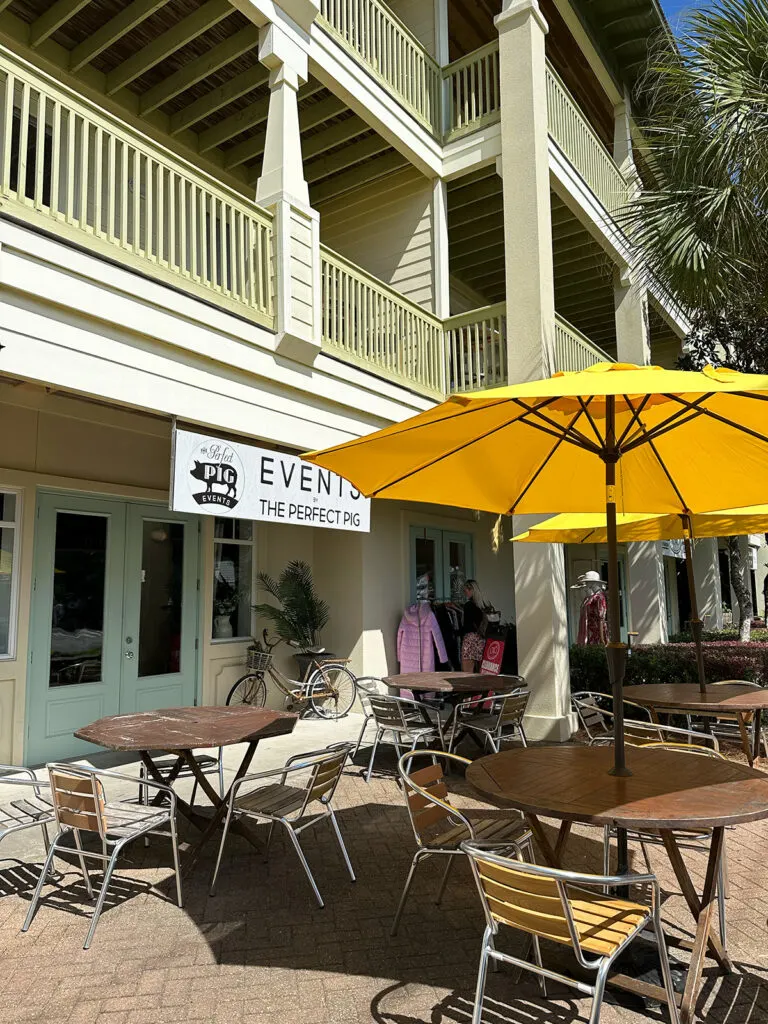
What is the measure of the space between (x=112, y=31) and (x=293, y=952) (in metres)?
7.88

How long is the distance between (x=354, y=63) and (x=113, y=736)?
735 cm

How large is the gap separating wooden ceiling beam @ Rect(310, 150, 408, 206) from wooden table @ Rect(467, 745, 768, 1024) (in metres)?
8.37

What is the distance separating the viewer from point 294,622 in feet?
30.5

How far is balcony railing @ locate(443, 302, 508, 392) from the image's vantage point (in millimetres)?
9211

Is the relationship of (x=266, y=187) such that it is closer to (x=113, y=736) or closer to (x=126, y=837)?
(x=113, y=736)

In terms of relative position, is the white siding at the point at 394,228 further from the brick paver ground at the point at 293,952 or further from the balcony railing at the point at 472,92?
the brick paver ground at the point at 293,952

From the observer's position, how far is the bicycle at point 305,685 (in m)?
8.88

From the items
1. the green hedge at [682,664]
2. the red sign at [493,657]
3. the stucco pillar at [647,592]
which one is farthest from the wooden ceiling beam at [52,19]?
the stucco pillar at [647,592]

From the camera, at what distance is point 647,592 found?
13.1m

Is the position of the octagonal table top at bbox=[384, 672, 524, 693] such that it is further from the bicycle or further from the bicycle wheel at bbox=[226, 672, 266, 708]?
the bicycle wheel at bbox=[226, 672, 266, 708]

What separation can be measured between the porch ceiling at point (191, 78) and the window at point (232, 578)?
456cm

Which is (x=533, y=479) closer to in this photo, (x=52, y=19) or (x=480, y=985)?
(x=480, y=985)

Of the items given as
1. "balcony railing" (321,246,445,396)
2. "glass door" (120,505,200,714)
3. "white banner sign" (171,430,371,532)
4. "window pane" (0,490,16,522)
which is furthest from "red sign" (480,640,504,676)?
Answer: "window pane" (0,490,16,522)

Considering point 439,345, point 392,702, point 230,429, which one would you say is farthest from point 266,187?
point 392,702
